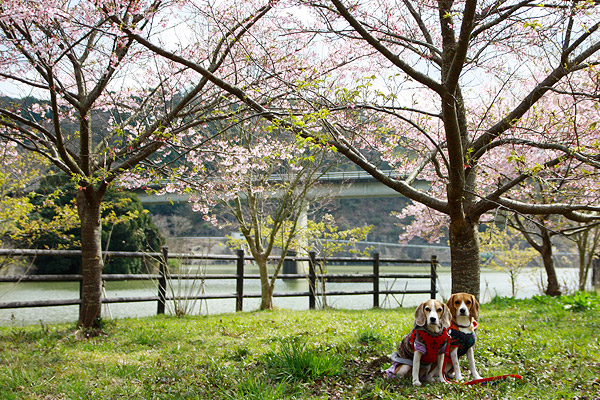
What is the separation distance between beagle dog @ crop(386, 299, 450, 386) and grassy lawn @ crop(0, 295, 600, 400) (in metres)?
0.12

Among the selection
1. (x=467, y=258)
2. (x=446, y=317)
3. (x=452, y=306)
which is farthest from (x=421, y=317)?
(x=467, y=258)

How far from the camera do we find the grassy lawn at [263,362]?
3.20 m

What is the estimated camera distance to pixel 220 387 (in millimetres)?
3248

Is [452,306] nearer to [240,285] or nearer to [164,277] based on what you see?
[164,277]

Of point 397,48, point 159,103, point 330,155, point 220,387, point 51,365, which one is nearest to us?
point 220,387

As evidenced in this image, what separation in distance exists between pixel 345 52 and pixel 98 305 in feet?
16.0

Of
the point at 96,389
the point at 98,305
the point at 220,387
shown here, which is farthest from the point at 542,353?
the point at 98,305

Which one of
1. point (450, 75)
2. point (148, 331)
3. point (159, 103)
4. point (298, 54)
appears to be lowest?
point (148, 331)

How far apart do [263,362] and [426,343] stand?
146 centimetres

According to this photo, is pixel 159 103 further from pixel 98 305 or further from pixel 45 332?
pixel 45 332

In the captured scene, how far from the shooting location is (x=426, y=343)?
3199 mm

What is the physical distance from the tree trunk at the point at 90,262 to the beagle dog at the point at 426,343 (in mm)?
4258

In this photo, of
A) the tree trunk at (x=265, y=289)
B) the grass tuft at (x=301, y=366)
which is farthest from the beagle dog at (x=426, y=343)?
the tree trunk at (x=265, y=289)

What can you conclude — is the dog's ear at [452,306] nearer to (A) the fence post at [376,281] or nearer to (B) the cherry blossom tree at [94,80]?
(B) the cherry blossom tree at [94,80]
